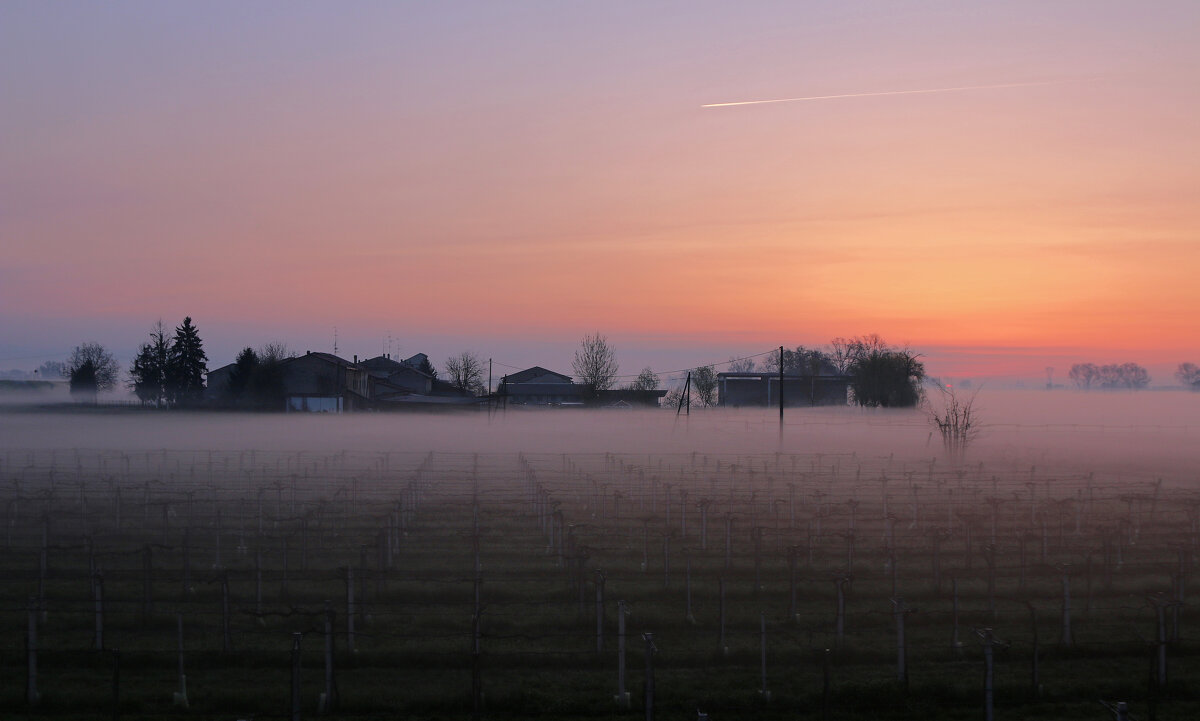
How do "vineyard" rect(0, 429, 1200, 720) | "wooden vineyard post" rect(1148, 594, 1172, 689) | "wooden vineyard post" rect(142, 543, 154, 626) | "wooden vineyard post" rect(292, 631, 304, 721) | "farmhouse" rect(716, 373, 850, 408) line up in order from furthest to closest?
1. "farmhouse" rect(716, 373, 850, 408)
2. "wooden vineyard post" rect(142, 543, 154, 626)
3. "wooden vineyard post" rect(1148, 594, 1172, 689)
4. "vineyard" rect(0, 429, 1200, 720)
5. "wooden vineyard post" rect(292, 631, 304, 721)

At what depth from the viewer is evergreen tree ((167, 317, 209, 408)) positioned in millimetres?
64438

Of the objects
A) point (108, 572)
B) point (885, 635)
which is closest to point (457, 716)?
point (885, 635)

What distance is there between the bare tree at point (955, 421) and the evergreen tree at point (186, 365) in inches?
1837

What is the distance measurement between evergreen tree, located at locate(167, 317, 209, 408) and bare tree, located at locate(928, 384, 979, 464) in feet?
153

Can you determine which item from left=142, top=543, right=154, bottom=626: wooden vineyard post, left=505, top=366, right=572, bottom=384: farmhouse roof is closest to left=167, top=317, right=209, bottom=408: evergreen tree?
left=505, top=366, right=572, bottom=384: farmhouse roof

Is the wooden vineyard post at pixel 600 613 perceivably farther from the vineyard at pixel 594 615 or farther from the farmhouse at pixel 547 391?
the farmhouse at pixel 547 391

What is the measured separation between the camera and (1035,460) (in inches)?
1297

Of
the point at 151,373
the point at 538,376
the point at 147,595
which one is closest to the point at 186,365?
the point at 151,373

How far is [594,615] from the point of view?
11.3 metres

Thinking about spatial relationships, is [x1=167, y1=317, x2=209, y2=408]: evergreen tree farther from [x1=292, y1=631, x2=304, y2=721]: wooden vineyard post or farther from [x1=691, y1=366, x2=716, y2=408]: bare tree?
[x1=292, y1=631, x2=304, y2=721]: wooden vineyard post

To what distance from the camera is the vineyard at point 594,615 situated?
869 centimetres

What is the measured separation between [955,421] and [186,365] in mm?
52058

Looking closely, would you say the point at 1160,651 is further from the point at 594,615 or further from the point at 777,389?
the point at 777,389

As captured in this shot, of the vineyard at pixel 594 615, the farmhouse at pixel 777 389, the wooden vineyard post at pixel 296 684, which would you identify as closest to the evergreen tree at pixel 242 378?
the farmhouse at pixel 777 389
